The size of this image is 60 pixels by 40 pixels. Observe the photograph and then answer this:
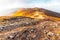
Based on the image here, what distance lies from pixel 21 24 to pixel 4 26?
5.61 m

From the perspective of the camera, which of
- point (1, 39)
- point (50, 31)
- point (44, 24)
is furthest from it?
point (44, 24)

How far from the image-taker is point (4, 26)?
67.4 m

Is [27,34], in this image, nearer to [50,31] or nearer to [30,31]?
[30,31]

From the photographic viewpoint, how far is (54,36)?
60.2 metres

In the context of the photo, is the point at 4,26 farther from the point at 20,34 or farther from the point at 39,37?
the point at 39,37

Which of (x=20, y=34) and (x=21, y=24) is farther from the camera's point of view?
(x=21, y=24)

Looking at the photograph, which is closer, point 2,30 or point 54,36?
point 54,36

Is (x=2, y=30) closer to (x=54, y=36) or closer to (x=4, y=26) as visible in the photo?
(x=4, y=26)

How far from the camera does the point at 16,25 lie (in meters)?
67.9

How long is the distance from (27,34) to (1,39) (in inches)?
307

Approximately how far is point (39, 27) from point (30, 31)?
3.84m

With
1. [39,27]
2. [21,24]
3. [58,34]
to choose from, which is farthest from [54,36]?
[21,24]

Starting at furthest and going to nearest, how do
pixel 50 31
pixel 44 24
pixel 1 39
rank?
pixel 44 24, pixel 50 31, pixel 1 39

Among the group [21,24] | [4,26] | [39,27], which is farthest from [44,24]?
[4,26]
